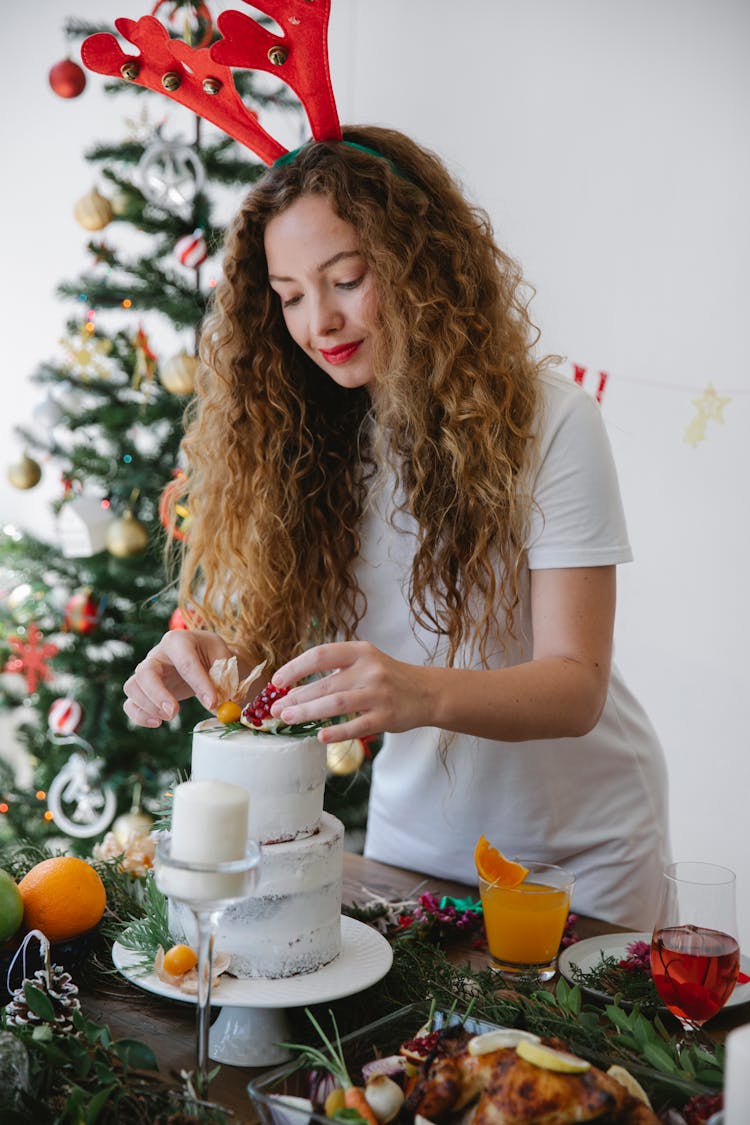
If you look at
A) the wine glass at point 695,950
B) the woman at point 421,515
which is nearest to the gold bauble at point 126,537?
the woman at point 421,515

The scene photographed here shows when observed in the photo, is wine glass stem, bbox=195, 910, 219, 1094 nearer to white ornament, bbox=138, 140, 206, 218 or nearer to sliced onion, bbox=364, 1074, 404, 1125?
sliced onion, bbox=364, 1074, 404, 1125

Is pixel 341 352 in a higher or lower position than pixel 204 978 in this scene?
higher

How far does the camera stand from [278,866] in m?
1.10

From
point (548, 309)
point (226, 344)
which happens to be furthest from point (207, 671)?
point (548, 309)

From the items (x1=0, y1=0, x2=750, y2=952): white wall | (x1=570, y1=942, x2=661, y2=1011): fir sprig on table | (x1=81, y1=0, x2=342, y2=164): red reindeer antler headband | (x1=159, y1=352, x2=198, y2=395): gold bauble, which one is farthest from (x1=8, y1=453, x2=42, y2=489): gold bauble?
(x1=570, y1=942, x2=661, y2=1011): fir sprig on table

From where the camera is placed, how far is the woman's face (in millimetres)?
1533

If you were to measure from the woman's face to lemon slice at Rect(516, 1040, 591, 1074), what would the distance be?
1.00 meters

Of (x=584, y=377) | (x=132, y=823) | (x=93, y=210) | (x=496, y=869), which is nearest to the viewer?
(x=496, y=869)

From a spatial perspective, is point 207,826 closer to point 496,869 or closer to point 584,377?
point 496,869

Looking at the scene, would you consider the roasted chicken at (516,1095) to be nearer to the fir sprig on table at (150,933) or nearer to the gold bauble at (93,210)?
the fir sprig on table at (150,933)

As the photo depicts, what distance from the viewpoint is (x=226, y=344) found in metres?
1.82

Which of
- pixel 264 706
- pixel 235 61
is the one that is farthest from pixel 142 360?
pixel 264 706

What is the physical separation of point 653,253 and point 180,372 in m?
1.30

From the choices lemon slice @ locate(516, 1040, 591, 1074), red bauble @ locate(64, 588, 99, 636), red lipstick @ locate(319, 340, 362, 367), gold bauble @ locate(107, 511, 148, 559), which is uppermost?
red lipstick @ locate(319, 340, 362, 367)
